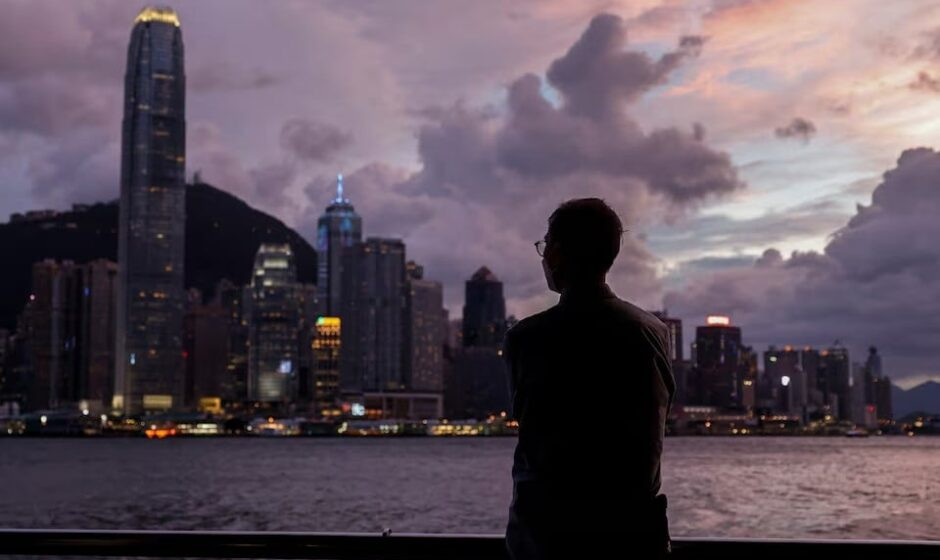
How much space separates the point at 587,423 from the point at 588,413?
0.03 metres

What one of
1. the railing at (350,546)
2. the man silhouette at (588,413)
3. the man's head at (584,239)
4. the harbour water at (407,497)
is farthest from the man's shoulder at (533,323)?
the harbour water at (407,497)

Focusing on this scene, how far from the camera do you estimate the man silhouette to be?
291cm

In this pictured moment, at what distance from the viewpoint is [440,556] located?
149 inches

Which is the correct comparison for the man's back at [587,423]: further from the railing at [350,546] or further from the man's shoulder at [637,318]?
the railing at [350,546]

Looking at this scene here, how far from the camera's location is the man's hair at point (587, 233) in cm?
315

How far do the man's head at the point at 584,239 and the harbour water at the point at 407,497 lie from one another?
3230 centimetres

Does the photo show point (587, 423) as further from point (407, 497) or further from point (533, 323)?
point (407, 497)

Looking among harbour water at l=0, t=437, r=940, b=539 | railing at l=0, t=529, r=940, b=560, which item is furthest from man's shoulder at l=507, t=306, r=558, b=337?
harbour water at l=0, t=437, r=940, b=539

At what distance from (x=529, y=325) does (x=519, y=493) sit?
439mm

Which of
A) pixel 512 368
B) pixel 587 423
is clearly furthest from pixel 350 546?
pixel 587 423

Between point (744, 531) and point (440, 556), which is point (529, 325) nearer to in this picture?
point (440, 556)

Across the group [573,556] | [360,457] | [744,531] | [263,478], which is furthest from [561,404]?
[360,457]

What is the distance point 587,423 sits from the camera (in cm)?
298

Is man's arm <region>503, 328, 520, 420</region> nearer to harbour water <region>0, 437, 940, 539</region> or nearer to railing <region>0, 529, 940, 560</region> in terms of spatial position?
railing <region>0, 529, 940, 560</region>
